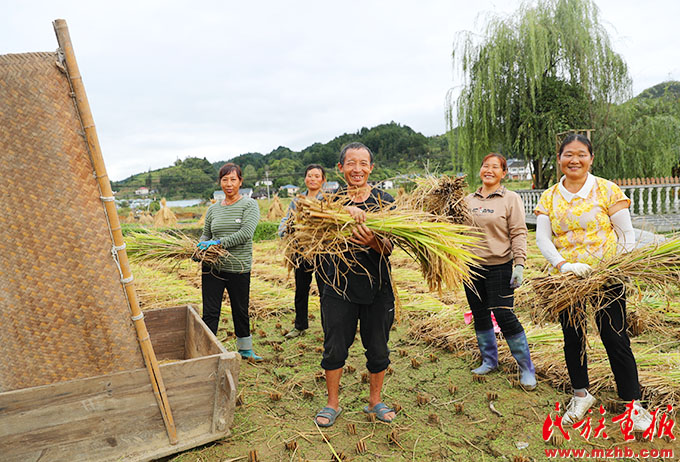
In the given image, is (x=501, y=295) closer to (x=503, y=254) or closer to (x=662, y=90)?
(x=503, y=254)

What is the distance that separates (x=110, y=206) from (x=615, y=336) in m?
2.64

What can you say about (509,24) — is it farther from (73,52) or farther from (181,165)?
(181,165)

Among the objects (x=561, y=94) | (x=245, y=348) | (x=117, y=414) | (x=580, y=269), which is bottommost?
(x=245, y=348)

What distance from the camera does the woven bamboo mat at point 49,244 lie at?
5.77ft

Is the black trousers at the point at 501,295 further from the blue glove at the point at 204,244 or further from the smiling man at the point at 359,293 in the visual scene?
the blue glove at the point at 204,244

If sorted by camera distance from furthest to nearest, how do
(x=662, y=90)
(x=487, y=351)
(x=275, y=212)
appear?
(x=662, y=90) < (x=275, y=212) < (x=487, y=351)

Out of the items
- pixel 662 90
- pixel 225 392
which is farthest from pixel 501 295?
pixel 662 90

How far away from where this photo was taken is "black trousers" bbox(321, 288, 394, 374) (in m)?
2.39

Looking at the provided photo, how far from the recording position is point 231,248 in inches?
135

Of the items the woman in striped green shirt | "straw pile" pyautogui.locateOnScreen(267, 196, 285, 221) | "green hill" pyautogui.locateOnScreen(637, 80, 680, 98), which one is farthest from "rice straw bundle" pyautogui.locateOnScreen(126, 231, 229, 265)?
"green hill" pyautogui.locateOnScreen(637, 80, 680, 98)

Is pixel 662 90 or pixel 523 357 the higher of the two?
pixel 662 90

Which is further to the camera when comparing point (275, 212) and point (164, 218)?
point (164, 218)

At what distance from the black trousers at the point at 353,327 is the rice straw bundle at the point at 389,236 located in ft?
0.59

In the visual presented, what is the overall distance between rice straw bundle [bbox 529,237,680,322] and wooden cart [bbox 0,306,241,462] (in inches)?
70.4
